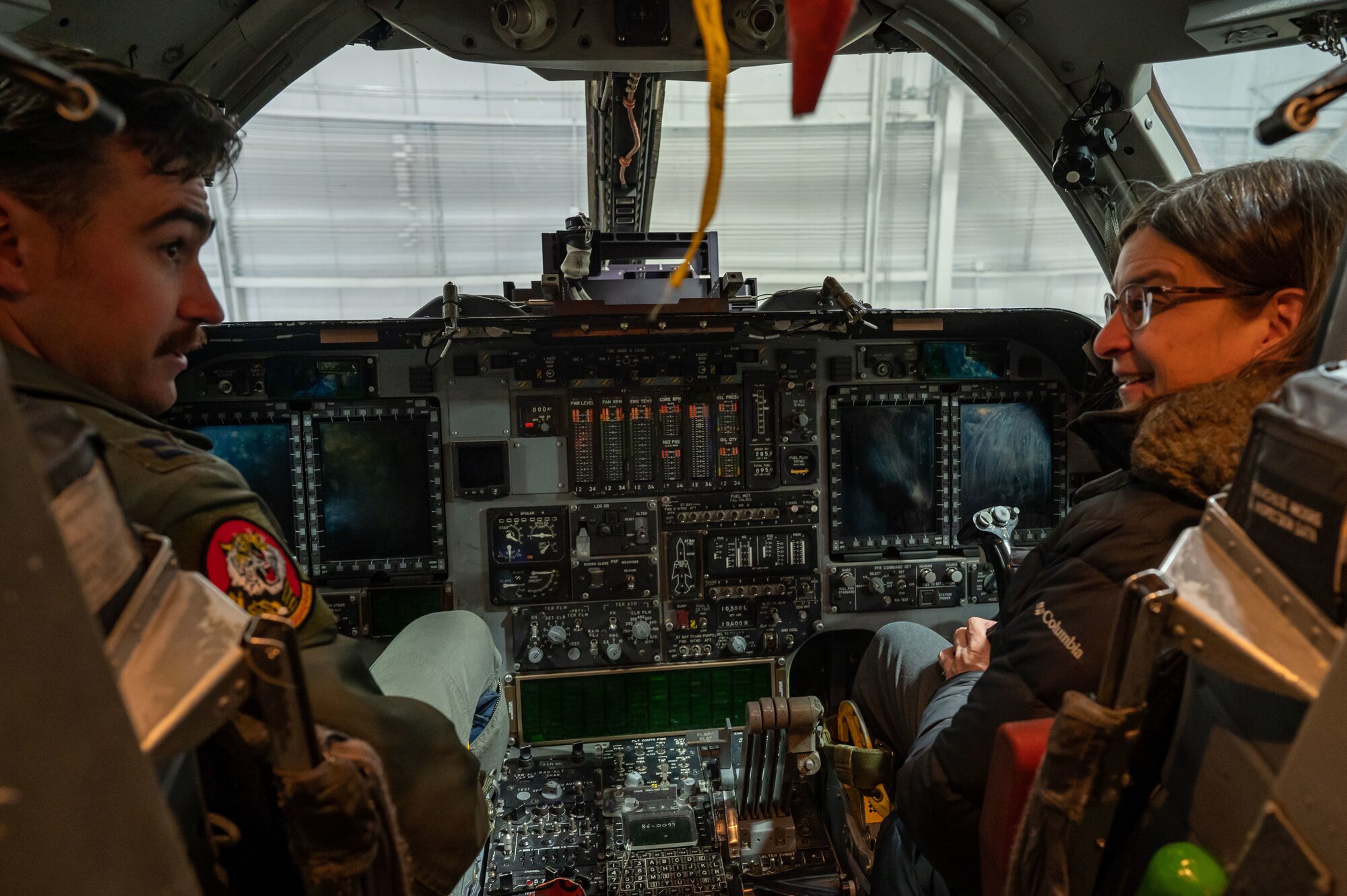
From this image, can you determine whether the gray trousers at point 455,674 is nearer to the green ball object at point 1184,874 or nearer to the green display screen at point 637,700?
the green display screen at point 637,700

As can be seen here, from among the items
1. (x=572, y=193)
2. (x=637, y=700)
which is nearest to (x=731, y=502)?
(x=637, y=700)

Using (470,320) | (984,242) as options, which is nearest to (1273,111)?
(470,320)

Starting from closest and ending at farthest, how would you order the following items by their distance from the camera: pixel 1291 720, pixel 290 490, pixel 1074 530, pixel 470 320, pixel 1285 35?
pixel 1291 720
pixel 1074 530
pixel 1285 35
pixel 470 320
pixel 290 490

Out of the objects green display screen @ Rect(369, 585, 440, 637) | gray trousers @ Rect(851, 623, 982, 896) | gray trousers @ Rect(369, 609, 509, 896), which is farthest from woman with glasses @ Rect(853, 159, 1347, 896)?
green display screen @ Rect(369, 585, 440, 637)

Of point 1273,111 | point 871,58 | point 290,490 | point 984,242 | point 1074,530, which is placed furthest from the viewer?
point 984,242

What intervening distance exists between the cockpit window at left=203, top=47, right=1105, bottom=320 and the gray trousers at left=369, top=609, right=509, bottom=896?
452 centimetres

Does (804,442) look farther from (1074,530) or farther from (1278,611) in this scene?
(1278,611)

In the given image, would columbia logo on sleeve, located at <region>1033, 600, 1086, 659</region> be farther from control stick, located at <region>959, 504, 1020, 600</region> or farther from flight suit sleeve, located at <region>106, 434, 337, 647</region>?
control stick, located at <region>959, 504, 1020, 600</region>

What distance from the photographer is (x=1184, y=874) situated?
76 centimetres

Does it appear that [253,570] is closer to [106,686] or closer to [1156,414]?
[106,686]

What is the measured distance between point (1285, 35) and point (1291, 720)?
6.70ft

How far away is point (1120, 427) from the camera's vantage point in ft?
4.42

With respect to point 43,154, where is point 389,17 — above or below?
above

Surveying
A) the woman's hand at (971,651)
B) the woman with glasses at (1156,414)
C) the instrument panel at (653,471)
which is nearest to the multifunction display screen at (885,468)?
the instrument panel at (653,471)
